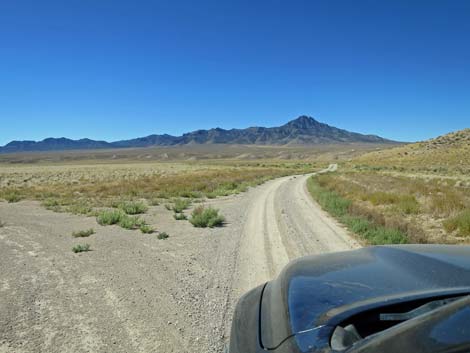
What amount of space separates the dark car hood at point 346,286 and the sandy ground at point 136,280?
186 cm

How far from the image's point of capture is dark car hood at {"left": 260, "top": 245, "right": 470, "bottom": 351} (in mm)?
1824

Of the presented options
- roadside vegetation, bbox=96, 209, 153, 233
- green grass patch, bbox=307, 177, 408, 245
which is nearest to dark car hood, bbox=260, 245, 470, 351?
green grass patch, bbox=307, 177, 408, 245

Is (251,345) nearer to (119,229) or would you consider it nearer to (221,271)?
(221,271)

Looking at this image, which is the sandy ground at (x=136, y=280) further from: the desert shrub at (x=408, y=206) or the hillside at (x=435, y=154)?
the hillside at (x=435, y=154)

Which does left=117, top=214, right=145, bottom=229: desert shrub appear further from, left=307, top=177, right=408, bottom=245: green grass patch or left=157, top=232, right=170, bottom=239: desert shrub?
left=307, top=177, right=408, bottom=245: green grass patch

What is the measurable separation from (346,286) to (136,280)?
178 inches

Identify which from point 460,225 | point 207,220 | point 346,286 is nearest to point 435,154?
point 460,225

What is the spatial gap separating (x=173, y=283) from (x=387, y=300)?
4441 mm

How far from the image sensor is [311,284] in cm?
228

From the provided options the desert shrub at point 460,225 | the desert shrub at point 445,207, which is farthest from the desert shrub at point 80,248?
the desert shrub at point 445,207

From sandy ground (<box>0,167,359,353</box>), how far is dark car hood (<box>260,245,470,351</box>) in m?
1.86

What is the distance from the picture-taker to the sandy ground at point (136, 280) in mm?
3947

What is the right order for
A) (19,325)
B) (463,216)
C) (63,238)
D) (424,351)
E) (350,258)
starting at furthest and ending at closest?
(463,216)
(63,238)
(19,325)
(350,258)
(424,351)

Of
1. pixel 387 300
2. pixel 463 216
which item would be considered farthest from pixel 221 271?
pixel 463 216
